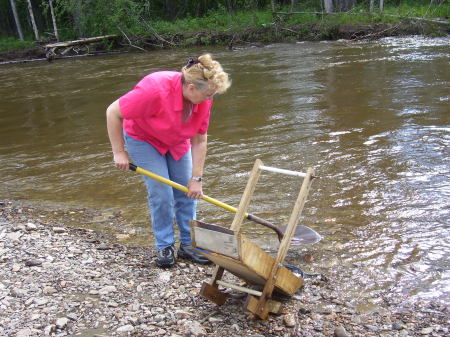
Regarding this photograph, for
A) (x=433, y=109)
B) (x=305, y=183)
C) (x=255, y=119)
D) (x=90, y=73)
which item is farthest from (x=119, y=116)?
(x=90, y=73)

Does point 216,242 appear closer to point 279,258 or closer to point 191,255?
point 279,258

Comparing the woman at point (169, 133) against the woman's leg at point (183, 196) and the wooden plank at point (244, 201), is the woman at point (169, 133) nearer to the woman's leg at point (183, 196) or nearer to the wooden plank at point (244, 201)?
the woman's leg at point (183, 196)

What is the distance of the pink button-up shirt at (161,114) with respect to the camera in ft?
11.6

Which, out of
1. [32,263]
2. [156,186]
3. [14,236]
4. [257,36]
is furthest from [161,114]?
[257,36]

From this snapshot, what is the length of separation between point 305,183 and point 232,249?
0.71 meters

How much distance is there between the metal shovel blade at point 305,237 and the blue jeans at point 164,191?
1.00 m

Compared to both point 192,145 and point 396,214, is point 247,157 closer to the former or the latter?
point 396,214

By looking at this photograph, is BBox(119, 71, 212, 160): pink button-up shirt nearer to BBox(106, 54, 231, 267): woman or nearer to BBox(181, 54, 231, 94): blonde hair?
BBox(106, 54, 231, 267): woman

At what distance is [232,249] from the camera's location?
10.2ft

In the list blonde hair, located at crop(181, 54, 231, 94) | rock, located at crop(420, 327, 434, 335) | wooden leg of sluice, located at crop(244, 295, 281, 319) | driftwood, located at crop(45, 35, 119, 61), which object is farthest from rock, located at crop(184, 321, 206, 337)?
driftwood, located at crop(45, 35, 119, 61)

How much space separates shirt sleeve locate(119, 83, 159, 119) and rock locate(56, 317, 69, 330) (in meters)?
1.43

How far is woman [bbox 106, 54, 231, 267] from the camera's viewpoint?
3508 mm

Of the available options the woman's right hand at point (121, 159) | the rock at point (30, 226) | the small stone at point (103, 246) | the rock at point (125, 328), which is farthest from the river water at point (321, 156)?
the rock at point (125, 328)

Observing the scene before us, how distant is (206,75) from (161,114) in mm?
474
